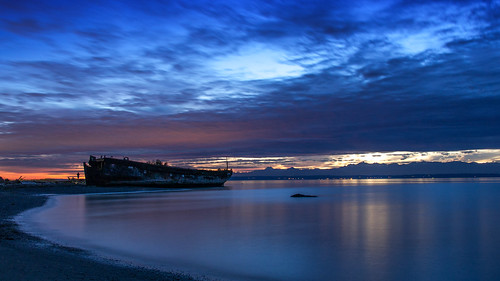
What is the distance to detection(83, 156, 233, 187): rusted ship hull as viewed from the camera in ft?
257

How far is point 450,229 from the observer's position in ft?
74.6

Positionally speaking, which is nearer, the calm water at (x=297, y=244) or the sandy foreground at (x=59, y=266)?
the sandy foreground at (x=59, y=266)

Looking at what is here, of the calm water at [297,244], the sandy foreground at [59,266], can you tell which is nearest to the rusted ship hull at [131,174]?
the calm water at [297,244]

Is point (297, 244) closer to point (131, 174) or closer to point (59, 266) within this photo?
point (59, 266)

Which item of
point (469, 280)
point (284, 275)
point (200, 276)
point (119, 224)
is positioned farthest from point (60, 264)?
point (119, 224)

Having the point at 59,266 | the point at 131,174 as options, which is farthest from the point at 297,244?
the point at 131,174

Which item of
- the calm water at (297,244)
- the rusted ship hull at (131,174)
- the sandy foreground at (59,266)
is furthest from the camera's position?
the rusted ship hull at (131,174)

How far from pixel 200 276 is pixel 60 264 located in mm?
3856

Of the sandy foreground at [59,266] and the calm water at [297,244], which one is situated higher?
the sandy foreground at [59,266]

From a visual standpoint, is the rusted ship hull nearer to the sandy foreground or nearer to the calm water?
the calm water

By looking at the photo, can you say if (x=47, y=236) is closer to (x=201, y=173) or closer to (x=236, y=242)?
(x=236, y=242)

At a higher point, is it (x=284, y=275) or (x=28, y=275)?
(x=28, y=275)

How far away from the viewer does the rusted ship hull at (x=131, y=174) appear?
78.2 m

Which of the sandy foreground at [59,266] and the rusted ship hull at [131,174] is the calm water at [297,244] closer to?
the sandy foreground at [59,266]
